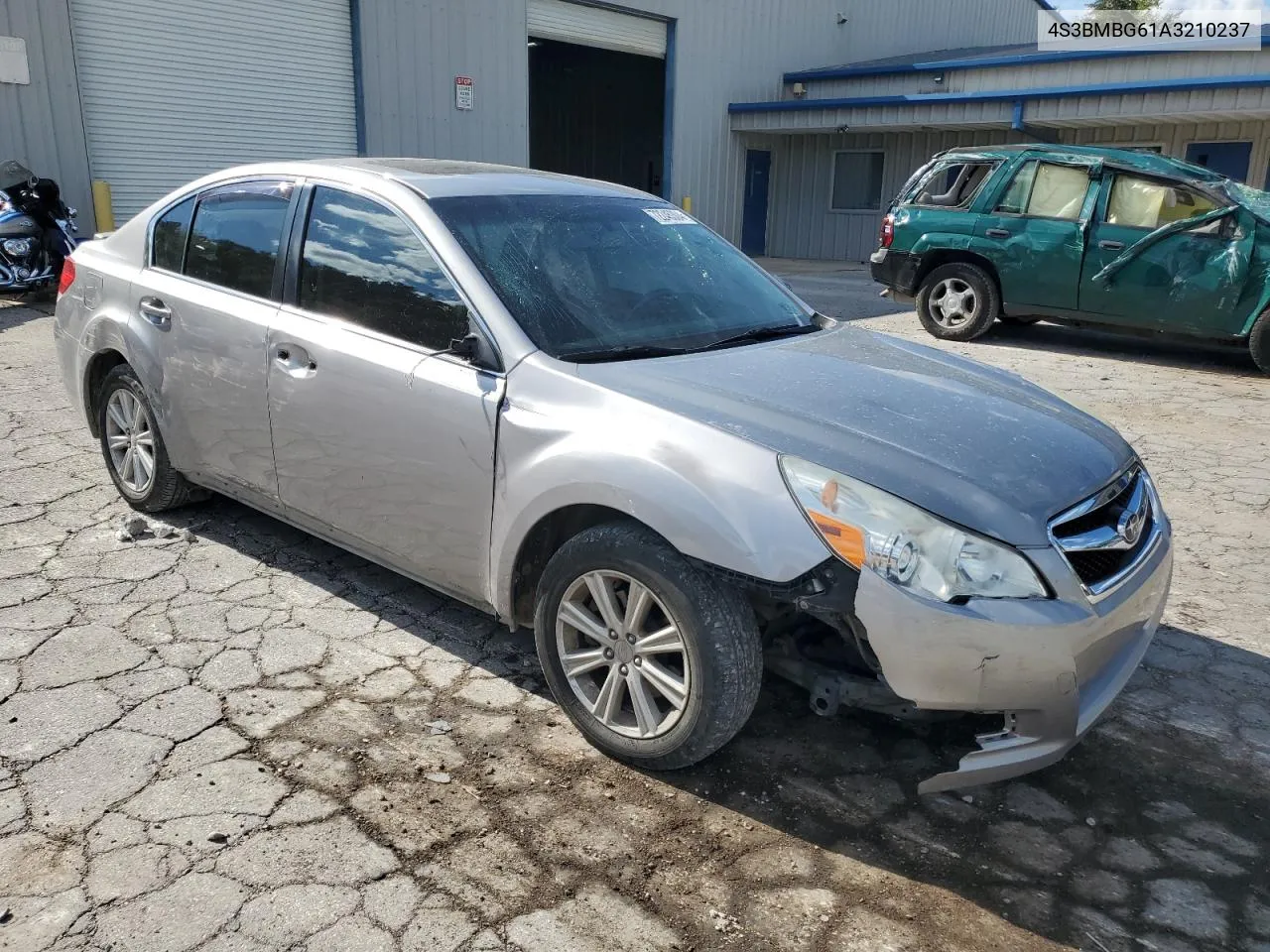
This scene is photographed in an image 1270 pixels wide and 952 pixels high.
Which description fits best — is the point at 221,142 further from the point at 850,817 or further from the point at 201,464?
the point at 850,817

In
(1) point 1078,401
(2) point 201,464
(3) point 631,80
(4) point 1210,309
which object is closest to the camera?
(2) point 201,464

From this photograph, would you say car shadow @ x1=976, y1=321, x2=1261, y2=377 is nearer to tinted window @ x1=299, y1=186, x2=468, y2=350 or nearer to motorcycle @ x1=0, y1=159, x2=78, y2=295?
tinted window @ x1=299, y1=186, x2=468, y2=350

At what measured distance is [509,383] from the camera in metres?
3.02

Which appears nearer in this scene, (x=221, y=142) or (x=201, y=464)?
(x=201, y=464)

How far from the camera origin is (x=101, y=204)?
12148 millimetres

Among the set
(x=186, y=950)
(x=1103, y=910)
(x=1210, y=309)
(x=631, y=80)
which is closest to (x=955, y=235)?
(x=1210, y=309)

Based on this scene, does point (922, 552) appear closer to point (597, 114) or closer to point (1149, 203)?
point (1149, 203)

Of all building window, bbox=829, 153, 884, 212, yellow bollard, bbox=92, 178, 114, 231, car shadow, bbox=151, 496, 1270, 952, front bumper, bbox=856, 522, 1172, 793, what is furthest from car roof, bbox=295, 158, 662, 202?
building window, bbox=829, 153, 884, 212

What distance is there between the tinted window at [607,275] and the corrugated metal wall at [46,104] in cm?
1074

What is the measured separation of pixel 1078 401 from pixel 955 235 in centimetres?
291

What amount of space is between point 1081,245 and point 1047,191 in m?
0.72

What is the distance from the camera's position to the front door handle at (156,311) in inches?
164

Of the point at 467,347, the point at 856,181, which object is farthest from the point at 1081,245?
the point at 856,181

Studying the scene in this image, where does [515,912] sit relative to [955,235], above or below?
below
